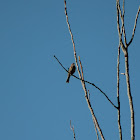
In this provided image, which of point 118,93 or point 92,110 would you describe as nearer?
point 118,93

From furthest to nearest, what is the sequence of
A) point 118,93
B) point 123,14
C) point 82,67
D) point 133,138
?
point 82,67, point 123,14, point 118,93, point 133,138

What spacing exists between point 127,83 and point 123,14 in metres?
0.88

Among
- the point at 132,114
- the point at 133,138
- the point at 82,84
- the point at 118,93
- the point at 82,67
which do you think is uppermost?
the point at 82,67

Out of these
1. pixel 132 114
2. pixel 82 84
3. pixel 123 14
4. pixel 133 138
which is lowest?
pixel 133 138

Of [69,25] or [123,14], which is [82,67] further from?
[123,14]

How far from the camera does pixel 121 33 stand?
2205 millimetres

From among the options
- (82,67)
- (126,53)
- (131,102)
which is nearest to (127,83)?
(131,102)

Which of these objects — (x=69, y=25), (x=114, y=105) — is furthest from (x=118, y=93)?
(x=69, y=25)

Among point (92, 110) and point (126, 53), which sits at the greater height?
point (126, 53)

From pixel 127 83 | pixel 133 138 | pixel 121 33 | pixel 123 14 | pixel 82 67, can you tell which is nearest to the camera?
pixel 133 138

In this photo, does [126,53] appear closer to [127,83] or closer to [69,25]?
[127,83]

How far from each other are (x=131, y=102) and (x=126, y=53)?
1.50 feet

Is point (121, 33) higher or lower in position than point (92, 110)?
higher

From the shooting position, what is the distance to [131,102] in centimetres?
181
